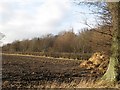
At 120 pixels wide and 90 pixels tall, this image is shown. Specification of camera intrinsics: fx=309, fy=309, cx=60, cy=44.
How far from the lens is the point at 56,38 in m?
76.1

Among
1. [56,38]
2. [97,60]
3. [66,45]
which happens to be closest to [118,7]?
[97,60]

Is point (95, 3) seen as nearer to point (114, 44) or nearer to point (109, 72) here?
point (114, 44)

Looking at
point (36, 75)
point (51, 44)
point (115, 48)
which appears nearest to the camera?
point (115, 48)

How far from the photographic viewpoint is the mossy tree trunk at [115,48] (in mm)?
14195

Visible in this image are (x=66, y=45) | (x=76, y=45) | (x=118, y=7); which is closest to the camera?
(x=118, y=7)

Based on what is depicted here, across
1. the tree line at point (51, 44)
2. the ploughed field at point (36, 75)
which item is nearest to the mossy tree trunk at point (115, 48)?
the ploughed field at point (36, 75)

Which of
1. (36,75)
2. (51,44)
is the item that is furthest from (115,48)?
(51,44)

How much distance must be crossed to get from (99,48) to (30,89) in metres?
5.72

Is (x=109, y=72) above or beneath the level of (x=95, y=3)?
beneath

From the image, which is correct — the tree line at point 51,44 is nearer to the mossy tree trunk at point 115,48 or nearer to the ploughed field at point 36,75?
the ploughed field at point 36,75

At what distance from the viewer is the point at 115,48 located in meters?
14.4

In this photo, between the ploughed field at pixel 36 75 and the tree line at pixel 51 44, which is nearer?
the ploughed field at pixel 36 75

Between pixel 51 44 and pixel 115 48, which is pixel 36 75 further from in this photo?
pixel 51 44

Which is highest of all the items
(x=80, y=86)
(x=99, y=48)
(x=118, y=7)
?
(x=118, y=7)
